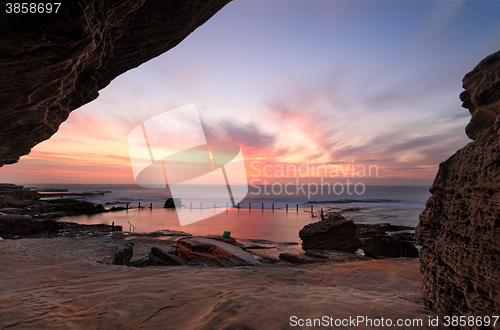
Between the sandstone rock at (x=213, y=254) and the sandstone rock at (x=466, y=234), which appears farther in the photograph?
the sandstone rock at (x=213, y=254)

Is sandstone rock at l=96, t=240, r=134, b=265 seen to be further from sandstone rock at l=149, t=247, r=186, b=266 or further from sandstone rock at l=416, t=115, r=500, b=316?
sandstone rock at l=416, t=115, r=500, b=316

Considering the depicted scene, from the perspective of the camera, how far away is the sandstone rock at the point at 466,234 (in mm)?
2088

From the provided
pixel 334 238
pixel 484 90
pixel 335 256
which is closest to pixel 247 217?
pixel 334 238

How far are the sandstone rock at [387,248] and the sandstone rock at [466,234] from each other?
29.6 ft

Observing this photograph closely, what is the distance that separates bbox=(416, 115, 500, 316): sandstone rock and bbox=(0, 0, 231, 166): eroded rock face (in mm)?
5153

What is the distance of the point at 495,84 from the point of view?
134 inches

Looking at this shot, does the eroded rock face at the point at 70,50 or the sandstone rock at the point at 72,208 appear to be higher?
the eroded rock face at the point at 70,50

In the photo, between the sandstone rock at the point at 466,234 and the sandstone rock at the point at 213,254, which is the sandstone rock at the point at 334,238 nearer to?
the sandstone rock at the point at 213,254

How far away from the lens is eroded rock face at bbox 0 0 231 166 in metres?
2.83

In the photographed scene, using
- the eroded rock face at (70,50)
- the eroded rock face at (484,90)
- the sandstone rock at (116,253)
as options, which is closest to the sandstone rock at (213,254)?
the sandstone rock at (116,253)

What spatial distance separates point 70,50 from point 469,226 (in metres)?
5.84

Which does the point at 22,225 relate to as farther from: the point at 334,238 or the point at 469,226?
the point at 469,226

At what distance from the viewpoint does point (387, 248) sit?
11352mm

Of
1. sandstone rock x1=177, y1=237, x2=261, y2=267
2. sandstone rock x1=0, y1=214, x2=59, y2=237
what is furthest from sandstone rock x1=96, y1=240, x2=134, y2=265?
sandstone rock x1=0, y1=214, x2=59, y2=237
